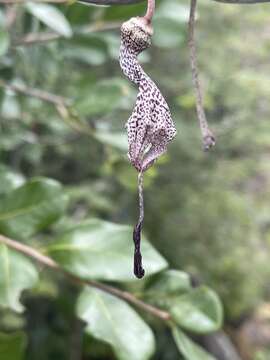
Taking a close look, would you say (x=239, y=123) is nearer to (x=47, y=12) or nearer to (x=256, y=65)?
(x=256, y=65)

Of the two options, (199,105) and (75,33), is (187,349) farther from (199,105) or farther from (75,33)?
(75,33)

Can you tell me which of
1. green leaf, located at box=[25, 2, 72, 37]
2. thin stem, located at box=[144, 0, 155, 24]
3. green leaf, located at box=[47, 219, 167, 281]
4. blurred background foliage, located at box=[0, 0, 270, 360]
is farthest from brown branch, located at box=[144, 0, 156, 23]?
blurred background foliage, located at box=[0, 0, 270, 360]

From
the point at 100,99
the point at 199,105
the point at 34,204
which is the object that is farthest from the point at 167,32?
the point at 199,105

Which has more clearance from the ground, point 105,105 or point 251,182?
point 105,105

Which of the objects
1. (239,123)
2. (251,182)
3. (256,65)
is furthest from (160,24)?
(251,182)

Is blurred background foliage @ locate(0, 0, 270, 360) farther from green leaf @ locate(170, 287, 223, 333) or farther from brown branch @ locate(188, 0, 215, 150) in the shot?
brown branch @ locate(188, 0, 215, 150)
